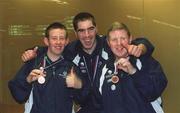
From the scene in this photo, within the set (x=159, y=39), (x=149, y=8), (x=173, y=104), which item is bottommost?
(x=173, y=104)

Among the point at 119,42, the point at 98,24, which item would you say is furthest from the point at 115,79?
the point at 98,24

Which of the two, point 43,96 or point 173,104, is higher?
point 43,96

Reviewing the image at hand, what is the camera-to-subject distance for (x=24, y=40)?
7.46 m

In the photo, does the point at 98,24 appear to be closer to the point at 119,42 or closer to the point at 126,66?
the point at 119,42

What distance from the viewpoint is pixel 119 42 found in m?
3.73

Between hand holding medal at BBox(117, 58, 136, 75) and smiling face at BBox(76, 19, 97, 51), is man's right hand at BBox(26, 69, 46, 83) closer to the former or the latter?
smiling face at BBox(76, 19, 97, 51)

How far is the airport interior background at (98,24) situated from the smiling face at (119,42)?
323cm

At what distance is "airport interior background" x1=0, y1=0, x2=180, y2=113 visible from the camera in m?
7.12

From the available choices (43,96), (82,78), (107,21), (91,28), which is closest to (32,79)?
(43,96)

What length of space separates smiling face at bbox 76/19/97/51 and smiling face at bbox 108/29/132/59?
373 millimetres

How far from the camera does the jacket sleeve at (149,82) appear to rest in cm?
363

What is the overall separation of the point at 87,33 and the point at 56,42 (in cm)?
32

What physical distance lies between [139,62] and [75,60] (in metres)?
0.72

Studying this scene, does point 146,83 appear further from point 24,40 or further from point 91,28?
point 24,40
